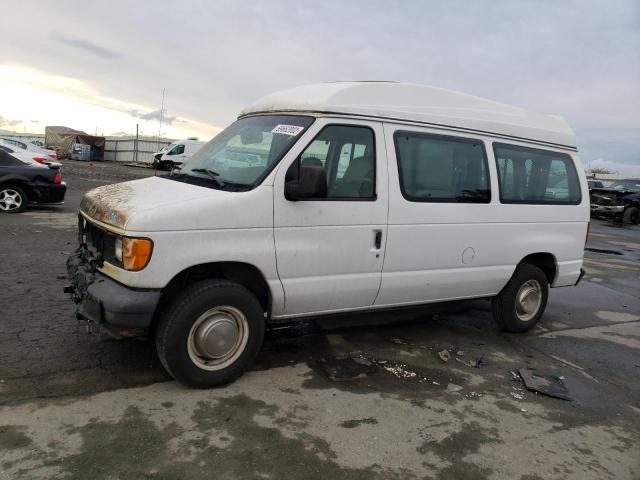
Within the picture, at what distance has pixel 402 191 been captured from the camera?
4363mm

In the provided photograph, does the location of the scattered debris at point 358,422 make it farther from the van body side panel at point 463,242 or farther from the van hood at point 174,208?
the van hood at point 174,208

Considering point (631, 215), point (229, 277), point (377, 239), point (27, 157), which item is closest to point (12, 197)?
point (27, 157)

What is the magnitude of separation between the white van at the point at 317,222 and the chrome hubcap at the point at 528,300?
12 cm

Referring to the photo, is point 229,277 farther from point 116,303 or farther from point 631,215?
point 631,215

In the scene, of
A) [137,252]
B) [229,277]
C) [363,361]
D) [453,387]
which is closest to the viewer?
[137,252]

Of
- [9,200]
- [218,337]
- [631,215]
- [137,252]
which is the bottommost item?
[218,337]

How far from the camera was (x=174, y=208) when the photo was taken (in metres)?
3.40

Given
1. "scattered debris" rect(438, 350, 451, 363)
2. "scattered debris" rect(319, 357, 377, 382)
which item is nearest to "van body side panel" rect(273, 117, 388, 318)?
"scattered debris" rect(319, 357, 377, 382)

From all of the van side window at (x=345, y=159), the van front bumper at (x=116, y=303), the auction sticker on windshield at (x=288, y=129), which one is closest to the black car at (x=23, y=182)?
the van front bumper at (x=116, y=303)

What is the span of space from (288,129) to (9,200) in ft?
30.7

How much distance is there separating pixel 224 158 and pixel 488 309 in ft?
13.4

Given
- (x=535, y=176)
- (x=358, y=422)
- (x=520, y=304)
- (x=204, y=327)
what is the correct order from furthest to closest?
(x=520, y=304) → (x=535, y=176) → (x=204, y=327) → (x=358, y=422)

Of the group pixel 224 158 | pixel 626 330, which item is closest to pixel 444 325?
pixel 626 330

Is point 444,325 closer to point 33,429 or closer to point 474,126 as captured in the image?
point 474,126
